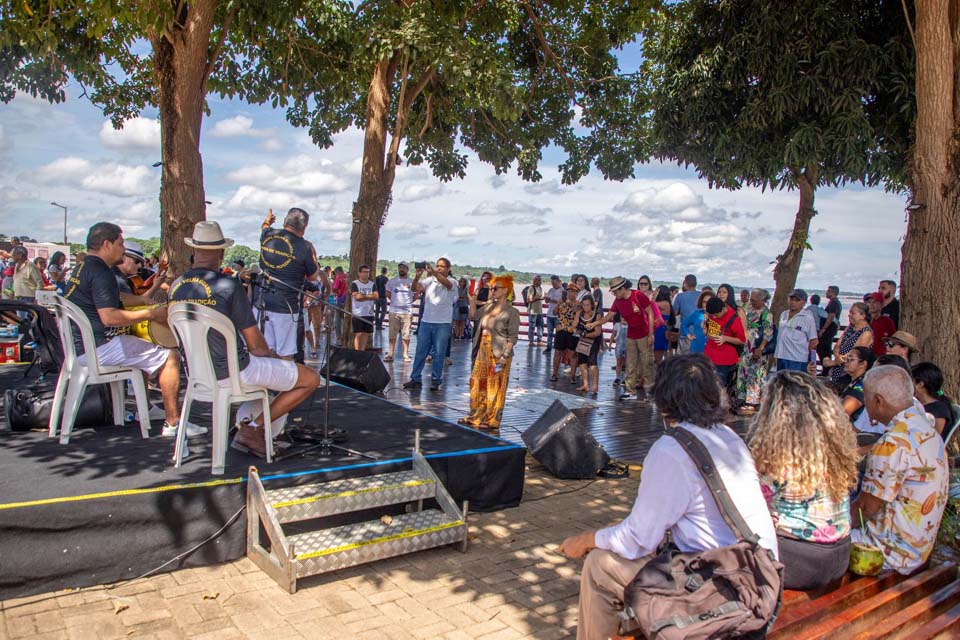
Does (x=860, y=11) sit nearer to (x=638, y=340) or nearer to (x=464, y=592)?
(x=638, y=340)

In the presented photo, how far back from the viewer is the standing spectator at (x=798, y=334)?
9547mm

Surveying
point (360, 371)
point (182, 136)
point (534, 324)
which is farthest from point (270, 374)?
point (534, 324)

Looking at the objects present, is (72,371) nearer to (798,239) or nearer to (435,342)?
(435,342)

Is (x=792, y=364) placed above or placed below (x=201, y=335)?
below

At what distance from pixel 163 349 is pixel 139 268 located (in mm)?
1779

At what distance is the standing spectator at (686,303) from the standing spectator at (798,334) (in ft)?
4.40

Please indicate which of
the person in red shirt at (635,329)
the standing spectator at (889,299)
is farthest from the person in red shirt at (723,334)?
the standing spectator at (889,299)

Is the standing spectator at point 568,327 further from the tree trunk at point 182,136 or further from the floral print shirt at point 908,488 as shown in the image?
the floral print shirt at point 908,488

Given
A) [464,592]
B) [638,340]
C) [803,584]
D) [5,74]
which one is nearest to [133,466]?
[464,592]

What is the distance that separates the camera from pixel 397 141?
11.7m

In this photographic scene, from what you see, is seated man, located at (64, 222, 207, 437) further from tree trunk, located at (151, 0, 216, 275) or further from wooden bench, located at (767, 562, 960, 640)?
wooden bench, located at (767, 562, 960, 640)

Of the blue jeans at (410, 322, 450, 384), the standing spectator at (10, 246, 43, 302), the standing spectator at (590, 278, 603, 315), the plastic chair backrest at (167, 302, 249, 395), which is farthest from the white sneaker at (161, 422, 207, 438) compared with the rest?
the standing spectator at (590, 278, 603, 315)

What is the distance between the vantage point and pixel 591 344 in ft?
36.8

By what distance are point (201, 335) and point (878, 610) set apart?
3885 mm
